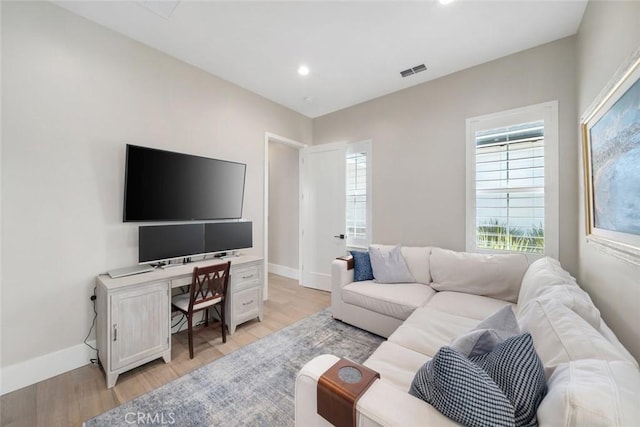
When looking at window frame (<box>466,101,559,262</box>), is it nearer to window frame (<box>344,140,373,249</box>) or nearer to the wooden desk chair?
window frame (<box>344,140,373,249</box>)

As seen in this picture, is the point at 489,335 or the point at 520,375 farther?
the point at 489,335

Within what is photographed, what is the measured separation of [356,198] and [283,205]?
1.56 metres

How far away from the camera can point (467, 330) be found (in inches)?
67.6

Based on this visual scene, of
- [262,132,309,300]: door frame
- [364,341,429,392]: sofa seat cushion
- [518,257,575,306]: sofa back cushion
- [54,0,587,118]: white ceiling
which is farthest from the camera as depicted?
[262,132,309,300]: door frame

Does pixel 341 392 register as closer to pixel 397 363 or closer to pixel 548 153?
pixel 397 363

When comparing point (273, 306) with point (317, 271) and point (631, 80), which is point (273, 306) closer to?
point (317, 271)

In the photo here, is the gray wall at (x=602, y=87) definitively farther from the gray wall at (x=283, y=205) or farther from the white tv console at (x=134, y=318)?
the gray wall at (x=283, y=205)

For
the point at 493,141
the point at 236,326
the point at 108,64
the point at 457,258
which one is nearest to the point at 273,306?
the point at 236,326

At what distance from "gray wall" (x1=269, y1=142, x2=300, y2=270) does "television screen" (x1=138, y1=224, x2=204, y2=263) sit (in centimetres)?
198

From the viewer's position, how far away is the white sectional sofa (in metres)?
0.62

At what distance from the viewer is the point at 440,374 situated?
81 centimetres

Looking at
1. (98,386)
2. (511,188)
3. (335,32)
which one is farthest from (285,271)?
(335,32)

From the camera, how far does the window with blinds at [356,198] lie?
3.69 m

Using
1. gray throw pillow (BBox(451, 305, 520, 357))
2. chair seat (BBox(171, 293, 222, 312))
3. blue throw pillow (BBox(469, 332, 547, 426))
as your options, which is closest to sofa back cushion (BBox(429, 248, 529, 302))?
gray throw pillow (BBox(451, 305, 520, 357))
